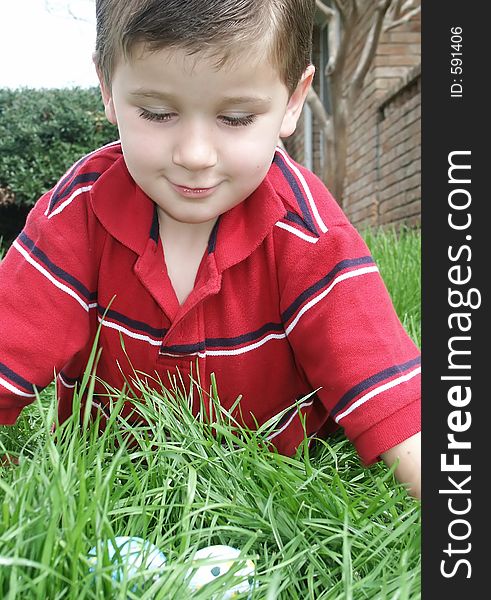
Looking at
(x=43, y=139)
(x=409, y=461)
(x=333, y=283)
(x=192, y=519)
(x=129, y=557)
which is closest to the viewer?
(x=129, y=557)

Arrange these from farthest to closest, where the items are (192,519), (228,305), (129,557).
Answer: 1. (228,305)
2. (192,519)
3. (129,557)

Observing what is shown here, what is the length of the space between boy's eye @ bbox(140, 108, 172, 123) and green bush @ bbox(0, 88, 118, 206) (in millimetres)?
6081

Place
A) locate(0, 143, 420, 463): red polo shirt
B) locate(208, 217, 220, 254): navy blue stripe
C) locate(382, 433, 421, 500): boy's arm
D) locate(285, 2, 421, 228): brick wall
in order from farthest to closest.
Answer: locate(285, 2, 421, 228): brick wall, locate(208, 217, 220, 254): navy blue stripe, locate(0, 143, 420, 463): red polo shirt, locate(382, 433, 421, 500): boy's arm

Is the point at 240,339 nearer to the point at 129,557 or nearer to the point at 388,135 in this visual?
the point at 129,557

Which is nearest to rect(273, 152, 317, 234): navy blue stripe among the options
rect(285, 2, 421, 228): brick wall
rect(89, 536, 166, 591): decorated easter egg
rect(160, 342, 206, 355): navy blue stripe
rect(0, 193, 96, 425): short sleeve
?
rect(160, 342, 206, 355): navy blue stripe

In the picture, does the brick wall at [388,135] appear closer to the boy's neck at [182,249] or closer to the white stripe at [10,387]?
the boy's neck at [182,249]

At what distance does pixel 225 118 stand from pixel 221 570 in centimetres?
79

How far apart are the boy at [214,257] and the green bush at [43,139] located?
5644 mm

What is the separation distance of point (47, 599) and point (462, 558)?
22.0 inches

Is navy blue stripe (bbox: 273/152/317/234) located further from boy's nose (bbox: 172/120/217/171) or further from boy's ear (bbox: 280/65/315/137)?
boy's nose (bbox: 172/120/217/171)

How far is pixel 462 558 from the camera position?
1.09 metres

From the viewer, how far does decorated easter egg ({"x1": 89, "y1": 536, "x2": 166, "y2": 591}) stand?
0.99 meters

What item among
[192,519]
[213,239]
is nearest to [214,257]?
[213,239]

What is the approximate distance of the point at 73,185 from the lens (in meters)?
1.79
